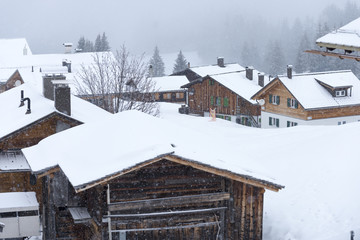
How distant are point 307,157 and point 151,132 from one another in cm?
1097

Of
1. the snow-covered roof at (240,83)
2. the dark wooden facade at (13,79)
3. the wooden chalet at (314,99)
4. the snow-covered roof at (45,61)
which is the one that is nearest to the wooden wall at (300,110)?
the wooden chalet at (314,99)

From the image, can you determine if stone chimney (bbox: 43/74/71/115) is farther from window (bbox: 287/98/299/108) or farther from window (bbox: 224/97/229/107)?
window (bbox: 224/97/229/107)

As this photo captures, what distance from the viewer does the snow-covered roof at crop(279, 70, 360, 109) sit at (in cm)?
5231

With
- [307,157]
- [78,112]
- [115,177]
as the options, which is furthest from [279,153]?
[115,177]

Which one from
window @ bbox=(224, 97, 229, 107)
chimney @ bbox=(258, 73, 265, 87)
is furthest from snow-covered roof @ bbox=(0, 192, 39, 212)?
chimney @ bbox=(258, 73, 265, 87)

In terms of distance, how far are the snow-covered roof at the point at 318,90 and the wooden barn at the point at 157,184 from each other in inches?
1406

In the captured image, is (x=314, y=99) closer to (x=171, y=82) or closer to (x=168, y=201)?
(x=171, y=82)

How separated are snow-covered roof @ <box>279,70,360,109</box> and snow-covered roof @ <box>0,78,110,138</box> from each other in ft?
90.3

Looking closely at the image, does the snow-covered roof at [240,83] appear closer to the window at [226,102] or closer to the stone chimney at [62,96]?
the window at [226,102]

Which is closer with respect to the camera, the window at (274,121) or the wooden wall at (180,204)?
the wooden wall at (180,204)

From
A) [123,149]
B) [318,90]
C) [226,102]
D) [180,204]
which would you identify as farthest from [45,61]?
[123,149]

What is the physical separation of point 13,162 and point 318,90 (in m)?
35.3

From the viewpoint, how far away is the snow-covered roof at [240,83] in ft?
203

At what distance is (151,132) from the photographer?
53.5 feet
